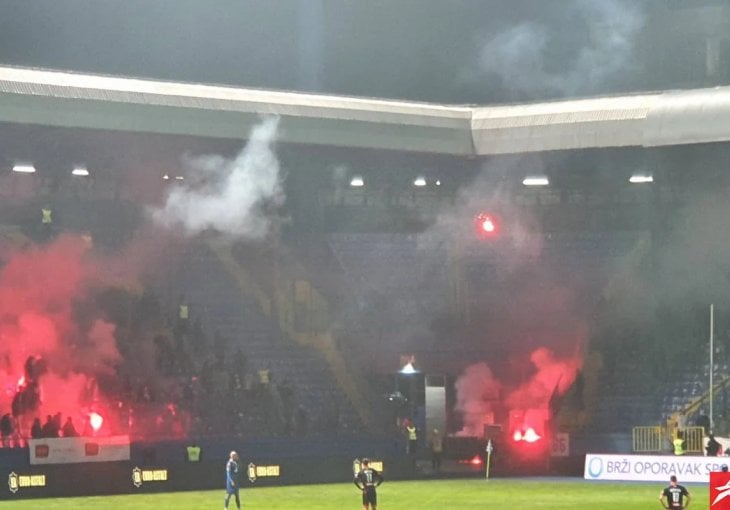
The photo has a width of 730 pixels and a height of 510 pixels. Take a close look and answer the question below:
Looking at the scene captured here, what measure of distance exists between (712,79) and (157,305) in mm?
25111

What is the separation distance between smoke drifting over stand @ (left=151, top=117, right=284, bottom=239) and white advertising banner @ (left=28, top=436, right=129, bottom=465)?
10690 mm

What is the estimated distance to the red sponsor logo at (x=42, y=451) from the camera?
4503 cm

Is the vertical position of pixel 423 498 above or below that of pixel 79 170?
below

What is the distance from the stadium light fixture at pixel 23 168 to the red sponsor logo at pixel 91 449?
11.2 metres

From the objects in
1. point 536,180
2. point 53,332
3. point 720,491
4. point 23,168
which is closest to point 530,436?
point 536,180

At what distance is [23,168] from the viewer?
51.4m

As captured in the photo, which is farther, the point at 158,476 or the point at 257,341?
the point at 257,341

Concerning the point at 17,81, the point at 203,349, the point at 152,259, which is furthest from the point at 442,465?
the point at 17,81

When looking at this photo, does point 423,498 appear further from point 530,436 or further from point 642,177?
point 642,177

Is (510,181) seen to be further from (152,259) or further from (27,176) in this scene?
(27,176)

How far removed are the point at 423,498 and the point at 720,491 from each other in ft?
49.8

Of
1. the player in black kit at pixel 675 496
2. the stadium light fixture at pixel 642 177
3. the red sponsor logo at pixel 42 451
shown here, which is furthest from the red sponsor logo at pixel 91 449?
the stadium light fixture at pixel 642 177

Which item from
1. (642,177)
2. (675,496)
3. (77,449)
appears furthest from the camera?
(642,177)

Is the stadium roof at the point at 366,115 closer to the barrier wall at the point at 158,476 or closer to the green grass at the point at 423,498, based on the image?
the barrier wall at the point at 158,476
